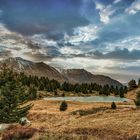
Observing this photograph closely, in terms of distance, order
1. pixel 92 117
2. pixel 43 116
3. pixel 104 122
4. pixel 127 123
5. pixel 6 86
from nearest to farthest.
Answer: pixel 127 123, pixel 104 122, pixel 92 117, pixel 6 86, pixel 43 116

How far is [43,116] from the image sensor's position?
61594 millimetres

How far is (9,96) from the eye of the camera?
144 feet

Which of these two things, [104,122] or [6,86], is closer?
[104,122]

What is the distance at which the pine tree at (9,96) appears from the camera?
4356 centimetres

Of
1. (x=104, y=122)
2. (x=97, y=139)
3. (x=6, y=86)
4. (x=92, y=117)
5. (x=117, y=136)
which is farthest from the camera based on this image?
(x=6, y=86)

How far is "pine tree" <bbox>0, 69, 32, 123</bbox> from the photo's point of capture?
143 feet

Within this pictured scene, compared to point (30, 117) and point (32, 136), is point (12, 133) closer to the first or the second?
point (32, 136)

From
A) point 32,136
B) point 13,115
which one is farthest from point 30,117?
point 32,136

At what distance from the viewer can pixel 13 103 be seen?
44.6 meters

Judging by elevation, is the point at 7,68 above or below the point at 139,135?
above

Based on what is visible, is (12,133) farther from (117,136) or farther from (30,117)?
(30,117)

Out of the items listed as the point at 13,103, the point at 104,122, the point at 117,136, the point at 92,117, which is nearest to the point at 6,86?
the point at 13,103

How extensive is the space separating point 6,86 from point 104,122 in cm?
1703

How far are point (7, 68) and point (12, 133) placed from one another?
68.0 ft
